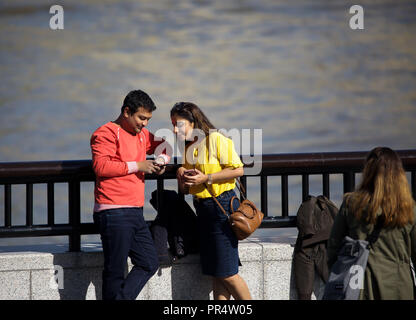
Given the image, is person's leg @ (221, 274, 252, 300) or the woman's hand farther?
person's leg @ (221, 274, 252, 300)

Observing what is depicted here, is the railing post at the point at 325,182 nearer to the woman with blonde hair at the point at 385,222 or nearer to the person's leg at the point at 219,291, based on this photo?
the person's leg at the point at 219,291

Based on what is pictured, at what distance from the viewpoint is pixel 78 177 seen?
4340mm

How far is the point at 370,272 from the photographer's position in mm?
3135

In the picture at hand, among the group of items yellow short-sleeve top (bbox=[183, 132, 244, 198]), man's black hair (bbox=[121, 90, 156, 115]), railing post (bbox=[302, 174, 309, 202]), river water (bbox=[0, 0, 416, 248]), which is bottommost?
railing post (bbox=[302, 174, 309, 202])

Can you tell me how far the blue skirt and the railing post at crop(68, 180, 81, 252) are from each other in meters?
0.78

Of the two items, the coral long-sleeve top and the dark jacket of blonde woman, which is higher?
the coral long-sleeve top

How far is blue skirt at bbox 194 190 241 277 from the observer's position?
401cm

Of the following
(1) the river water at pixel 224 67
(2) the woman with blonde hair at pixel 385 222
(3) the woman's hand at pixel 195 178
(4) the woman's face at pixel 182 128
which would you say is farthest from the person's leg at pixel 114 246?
(1) the river water at pixel 224 67

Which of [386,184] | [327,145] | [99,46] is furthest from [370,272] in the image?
[99,46]

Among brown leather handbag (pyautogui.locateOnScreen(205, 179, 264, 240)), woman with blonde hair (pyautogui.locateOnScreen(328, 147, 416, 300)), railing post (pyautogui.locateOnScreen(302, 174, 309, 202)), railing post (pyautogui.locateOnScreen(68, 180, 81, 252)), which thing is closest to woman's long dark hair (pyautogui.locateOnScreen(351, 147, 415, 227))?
woman with blonde hair (pyautogui.locateOnScreen(328, 147, 416, 300))

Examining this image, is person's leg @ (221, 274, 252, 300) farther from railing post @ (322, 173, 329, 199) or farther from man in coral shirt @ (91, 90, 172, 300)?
railing post @ (322, 173, 329, 199)

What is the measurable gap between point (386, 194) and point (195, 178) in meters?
1.14

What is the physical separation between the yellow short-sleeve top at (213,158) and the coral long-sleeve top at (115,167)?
31 centimetres

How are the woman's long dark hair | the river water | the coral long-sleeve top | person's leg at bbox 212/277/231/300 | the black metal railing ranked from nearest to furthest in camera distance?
the woman's long dark hair
the coral long-sleeve top
person's leg at bbox 212/277/231/300
the black metal railing
the river water
